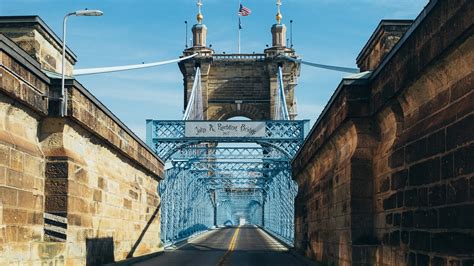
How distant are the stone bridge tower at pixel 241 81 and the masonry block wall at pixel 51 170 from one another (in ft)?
182

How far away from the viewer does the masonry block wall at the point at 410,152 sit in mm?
6156

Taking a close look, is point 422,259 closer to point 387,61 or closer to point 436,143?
point 436,143

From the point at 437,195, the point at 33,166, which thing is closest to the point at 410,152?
the point at 437,195

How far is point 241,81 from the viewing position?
71812 millimetres

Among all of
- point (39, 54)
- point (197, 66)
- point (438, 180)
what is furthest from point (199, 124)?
point (197, 66)

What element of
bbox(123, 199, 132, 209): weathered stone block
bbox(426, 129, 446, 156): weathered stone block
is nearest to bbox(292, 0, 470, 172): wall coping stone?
bbox(426, 129, 446, 156): weathered stone block

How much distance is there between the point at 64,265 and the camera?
1080 cm

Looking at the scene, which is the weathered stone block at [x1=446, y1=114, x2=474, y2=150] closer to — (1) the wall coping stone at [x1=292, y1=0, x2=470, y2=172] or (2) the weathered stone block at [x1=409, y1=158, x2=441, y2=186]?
(2) the weathered stone block at [x1=409, y1=158, x2=441, y2=186]

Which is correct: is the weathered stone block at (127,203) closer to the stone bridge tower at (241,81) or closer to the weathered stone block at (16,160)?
the weathered stone block at (16,160)

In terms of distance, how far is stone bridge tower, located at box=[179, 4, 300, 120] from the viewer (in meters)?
70.6

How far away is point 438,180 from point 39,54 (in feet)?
25.0

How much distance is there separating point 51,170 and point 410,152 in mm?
5829

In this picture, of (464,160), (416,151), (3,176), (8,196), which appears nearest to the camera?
(464,160)

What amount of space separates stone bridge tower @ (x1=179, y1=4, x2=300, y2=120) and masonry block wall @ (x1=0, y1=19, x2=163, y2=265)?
55.5 m
